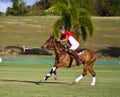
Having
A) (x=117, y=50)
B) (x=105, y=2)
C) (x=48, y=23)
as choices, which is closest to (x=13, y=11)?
(x=105, y=2)

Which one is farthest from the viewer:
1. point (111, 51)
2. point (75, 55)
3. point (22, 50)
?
point (111, 51)

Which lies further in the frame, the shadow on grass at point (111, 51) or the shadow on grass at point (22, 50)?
the shadow on grass at point (22, 50)

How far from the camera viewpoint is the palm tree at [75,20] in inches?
2039

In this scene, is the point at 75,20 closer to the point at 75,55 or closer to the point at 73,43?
the point at 73,43

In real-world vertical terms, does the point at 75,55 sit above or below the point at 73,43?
below

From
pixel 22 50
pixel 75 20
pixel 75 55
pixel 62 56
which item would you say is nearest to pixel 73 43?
pixel 75 55

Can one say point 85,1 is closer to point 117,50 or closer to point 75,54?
point 117,50

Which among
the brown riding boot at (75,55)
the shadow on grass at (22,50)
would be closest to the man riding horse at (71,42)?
the brown riding boot at (75,55)

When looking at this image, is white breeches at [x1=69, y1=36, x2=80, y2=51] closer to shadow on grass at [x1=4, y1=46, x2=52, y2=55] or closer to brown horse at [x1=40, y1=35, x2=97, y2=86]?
brown horse at [x1=40, y1=35, x2=97, y2=86]

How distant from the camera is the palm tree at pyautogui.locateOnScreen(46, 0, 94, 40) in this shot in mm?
51781

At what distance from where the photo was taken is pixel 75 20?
51344 mm

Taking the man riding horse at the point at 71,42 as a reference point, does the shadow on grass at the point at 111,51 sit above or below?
below

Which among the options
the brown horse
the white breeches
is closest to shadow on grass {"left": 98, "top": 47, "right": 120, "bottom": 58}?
the brown horse

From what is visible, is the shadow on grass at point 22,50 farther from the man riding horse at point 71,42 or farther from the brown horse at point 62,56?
the man riding horse at point 71,42
